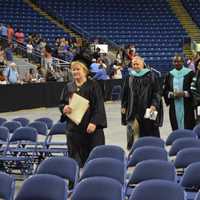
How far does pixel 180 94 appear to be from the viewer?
1095cm

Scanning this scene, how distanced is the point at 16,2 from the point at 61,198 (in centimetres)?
2741

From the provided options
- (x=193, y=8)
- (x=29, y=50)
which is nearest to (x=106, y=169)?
(x=29, y=50)

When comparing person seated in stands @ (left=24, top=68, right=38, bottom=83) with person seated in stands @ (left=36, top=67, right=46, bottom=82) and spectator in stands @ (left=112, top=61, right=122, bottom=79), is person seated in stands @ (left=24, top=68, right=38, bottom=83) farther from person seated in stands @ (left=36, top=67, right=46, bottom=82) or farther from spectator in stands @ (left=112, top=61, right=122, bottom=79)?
spectator in stands @ (left=112, top=61, right=122, bottom=79)

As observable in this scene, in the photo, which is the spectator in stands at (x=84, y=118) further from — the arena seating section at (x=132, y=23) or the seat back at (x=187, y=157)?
the arena seating section at (x=132, y=23)

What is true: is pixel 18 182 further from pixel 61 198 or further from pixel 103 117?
pixel 61 198

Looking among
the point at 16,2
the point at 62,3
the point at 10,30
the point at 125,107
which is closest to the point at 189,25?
the point at 62,3

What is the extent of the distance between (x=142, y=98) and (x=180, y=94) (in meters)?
0.96

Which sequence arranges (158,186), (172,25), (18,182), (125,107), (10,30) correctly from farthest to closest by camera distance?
(172,25), (10,30), (125,107), (18,182), (158,186)

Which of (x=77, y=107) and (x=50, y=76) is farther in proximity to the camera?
(x=50, y=76)

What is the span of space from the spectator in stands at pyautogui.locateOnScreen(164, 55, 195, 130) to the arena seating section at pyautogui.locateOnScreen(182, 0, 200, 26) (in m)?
25.2

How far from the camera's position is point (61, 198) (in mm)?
6238

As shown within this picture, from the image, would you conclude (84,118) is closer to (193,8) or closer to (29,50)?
(29,50)

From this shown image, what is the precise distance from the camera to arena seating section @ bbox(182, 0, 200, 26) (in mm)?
36094

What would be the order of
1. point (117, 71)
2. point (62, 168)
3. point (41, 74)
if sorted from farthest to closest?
point (117, 71) → point (41, 74) → point (62, 168)
